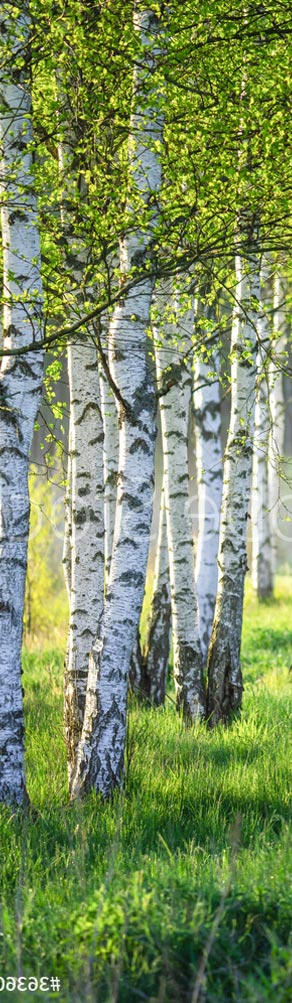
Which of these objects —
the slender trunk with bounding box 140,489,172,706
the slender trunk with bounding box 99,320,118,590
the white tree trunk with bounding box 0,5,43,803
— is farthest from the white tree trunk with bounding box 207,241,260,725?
the white tree trunk with bounding box 0,5,43,803

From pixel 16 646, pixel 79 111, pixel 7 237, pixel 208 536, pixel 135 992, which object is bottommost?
pixel 135 992

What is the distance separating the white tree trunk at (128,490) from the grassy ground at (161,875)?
39 centimetres

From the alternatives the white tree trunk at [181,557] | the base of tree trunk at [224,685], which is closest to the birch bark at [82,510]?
the white tree trunk at [181,557]

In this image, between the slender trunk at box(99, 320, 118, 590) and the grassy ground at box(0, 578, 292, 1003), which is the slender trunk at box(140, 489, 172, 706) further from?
the grassy ground at box(0, 578, 292, 1003)

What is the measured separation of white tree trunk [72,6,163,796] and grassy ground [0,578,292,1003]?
39 cm

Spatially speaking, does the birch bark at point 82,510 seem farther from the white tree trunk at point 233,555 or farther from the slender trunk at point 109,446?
the slender trunk at point 109,446

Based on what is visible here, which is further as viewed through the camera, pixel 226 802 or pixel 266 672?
pixel 266 672

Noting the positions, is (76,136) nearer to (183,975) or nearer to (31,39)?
(31,39)

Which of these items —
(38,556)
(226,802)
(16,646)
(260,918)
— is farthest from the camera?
(38,556)

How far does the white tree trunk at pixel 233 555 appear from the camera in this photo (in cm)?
1020

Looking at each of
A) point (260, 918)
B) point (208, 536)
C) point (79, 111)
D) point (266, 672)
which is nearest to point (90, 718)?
point (260, 918)

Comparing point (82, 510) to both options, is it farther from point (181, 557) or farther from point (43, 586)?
point (43, 586)

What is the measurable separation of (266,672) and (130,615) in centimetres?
772

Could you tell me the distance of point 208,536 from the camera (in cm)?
1314
